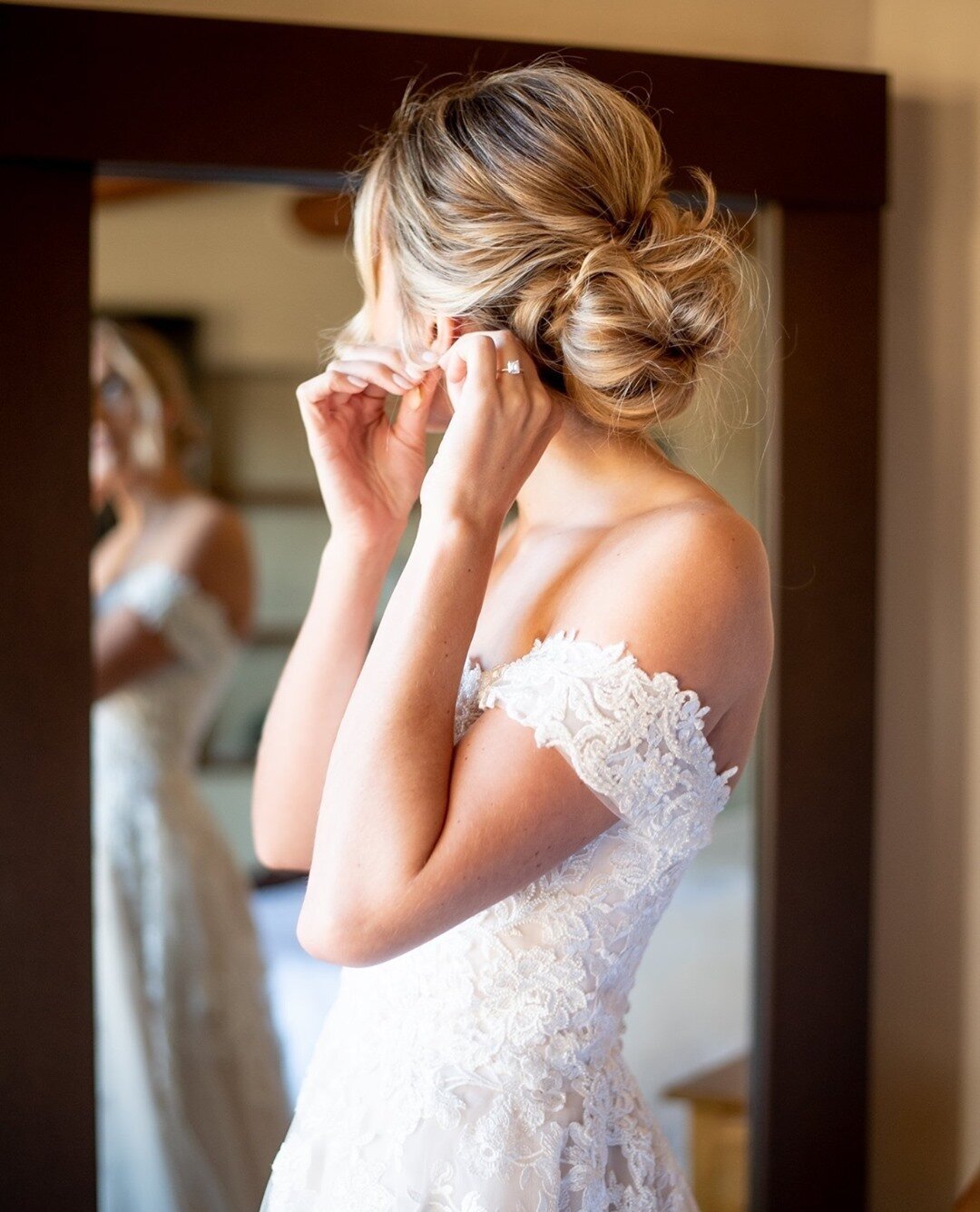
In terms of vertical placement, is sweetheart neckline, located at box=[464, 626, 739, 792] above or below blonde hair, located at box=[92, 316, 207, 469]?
below

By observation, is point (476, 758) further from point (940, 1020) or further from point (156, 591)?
point (156, 591)

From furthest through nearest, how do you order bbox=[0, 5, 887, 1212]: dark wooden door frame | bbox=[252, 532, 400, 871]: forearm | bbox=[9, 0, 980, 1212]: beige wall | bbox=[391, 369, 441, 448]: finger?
bbox=[9, 0, 980, 1212]: beige wall, bbox=[0, 5, 887, 1212]: dark wooden door frame, bbox=[252, 532, 400, 871]: forearm, bbox=[391, 369, 441, 448]: finger

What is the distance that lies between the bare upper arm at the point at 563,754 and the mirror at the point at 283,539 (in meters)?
0.64

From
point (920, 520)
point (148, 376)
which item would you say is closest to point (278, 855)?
point (920, 520)

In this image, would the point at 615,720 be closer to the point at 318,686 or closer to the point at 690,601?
the point at 690,601

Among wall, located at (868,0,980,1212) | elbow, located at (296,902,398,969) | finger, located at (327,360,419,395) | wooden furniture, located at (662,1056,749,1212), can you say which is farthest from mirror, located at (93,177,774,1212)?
elbow, located at (296,902,398,969)

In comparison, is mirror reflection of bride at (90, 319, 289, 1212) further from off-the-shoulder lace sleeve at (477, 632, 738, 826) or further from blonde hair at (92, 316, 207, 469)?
off-the-shoulder lace sleeve at (477, 632, 738, 826)

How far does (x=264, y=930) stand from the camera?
2004 mm

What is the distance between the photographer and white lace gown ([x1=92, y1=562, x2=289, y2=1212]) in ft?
5.94

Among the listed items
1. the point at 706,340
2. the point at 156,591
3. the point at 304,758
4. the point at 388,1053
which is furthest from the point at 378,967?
the point at 156,591

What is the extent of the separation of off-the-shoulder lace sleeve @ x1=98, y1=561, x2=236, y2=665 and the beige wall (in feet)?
3.32

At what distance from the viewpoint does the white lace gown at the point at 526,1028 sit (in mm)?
899

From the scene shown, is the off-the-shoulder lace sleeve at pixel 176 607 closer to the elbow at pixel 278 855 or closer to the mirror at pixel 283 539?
the mirror at pixel 283 539

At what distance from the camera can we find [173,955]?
1.95 metres
